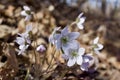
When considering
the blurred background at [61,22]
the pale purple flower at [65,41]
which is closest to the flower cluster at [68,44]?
the pale purple flower at [65,41]

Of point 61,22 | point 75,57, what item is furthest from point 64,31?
point 61,22

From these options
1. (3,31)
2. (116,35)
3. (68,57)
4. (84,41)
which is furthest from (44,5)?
(68,57)

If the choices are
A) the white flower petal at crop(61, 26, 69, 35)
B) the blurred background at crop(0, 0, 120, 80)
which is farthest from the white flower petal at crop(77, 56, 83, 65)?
the blurred background at crop(0, 0, 120, 80)

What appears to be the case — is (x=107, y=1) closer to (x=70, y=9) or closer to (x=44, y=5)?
(x=70, y=9)

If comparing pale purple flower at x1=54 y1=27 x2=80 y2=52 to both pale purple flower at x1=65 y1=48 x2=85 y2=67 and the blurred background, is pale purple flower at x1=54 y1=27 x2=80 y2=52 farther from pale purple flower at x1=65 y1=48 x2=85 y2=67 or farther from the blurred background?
the blurred background

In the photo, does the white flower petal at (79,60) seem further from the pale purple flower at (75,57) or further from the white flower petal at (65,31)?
the white flower petal at (65,31)

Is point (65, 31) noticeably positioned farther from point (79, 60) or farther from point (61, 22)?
point (61, 22)
